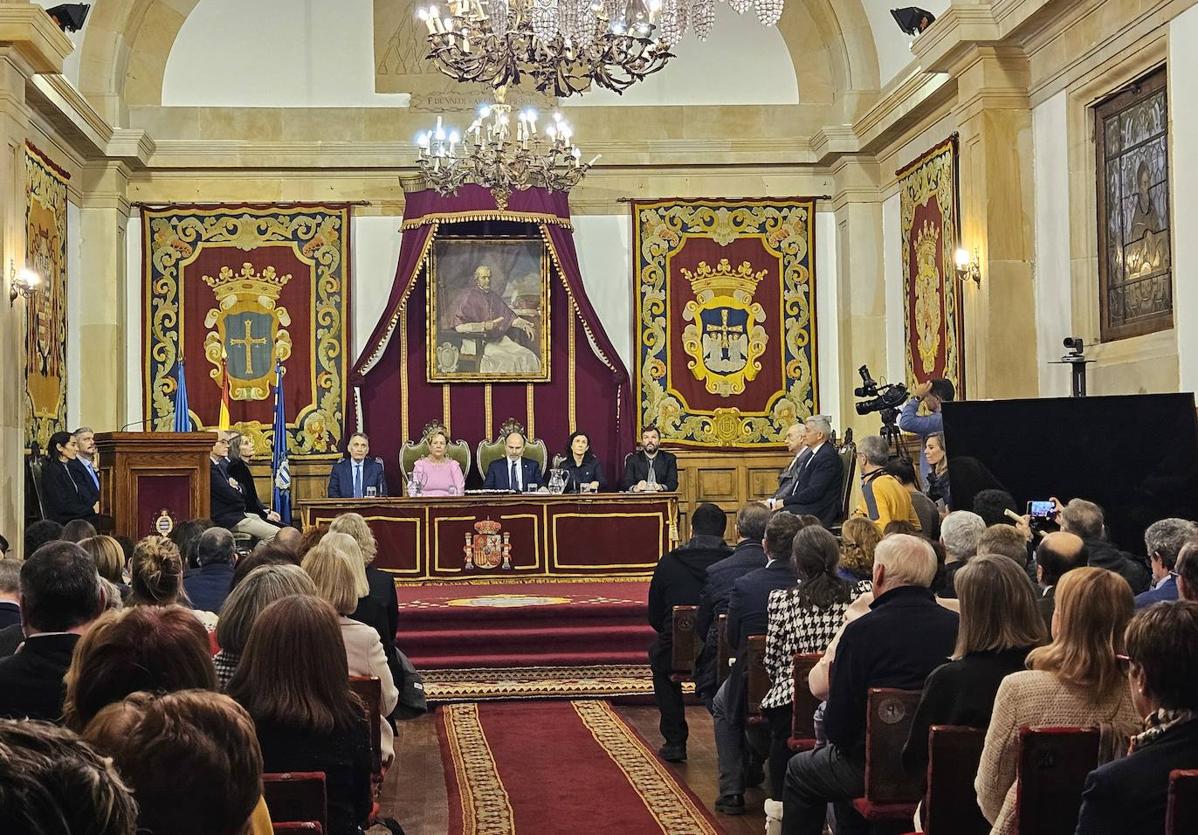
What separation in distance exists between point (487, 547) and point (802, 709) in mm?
7105

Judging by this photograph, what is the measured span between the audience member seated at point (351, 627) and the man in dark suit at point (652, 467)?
7751 millimetres

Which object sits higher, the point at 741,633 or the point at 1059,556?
the point at 1059,556

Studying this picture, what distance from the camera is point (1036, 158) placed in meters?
9.98

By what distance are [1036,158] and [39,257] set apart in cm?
753

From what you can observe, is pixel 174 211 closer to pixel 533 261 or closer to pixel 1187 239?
pixel 533 261

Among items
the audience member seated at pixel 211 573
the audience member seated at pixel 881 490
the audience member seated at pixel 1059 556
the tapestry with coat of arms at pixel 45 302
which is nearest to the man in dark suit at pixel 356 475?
the tapestry with coat of arms at pixel 45 302

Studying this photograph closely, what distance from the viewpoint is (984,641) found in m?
3.38

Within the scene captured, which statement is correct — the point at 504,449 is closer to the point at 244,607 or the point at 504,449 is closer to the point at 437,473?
the point at 437,473

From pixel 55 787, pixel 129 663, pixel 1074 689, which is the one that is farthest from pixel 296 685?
pixel 55 787

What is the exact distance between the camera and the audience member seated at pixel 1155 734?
7.90 feet

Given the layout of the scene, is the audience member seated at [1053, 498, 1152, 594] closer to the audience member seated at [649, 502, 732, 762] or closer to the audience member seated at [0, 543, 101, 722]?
the audience member seated at [649, 502, 732, 762]

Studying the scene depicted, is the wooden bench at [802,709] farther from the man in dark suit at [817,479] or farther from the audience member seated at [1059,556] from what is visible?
the man in dark suit at [817,479]

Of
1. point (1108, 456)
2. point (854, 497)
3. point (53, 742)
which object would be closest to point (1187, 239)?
point (1108, 456)

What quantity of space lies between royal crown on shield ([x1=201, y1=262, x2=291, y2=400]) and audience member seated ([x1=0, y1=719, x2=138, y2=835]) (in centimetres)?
1254
